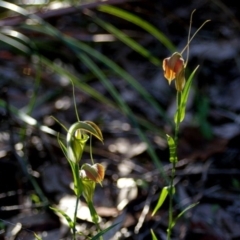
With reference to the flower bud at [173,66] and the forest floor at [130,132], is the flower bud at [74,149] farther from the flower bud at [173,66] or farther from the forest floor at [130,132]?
the forest floor at [130,132]

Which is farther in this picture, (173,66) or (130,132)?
(130,132)

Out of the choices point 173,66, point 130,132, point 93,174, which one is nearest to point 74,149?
point 93,174

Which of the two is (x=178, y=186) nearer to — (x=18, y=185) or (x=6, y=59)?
(x=18, y=185)

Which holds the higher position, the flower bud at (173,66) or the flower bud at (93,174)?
the flower bud at (173,66)

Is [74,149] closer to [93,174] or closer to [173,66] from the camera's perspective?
[93,174]

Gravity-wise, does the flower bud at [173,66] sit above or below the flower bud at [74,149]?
above

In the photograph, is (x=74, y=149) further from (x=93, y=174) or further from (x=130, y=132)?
(x=130, y=132)

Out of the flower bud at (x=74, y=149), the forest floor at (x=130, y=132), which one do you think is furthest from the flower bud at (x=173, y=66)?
the forest floor at (x=130, y=132)

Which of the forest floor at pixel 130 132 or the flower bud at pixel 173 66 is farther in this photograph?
the forest floor at pixel 130 132

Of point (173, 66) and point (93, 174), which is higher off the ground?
point (173, 66)

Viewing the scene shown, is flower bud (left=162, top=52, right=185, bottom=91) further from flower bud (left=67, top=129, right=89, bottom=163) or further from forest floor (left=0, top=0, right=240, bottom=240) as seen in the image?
forest floor (left=0, top=0, right=240, bottom=240)

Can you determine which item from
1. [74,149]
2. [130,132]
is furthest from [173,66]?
[130,132]

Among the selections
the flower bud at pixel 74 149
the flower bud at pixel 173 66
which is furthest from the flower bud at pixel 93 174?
the flower bud at pixel 173 66

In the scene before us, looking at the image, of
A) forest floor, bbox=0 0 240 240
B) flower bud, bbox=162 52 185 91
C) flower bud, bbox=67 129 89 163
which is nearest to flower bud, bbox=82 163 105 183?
flower bud, bbox=67 129 89 163
